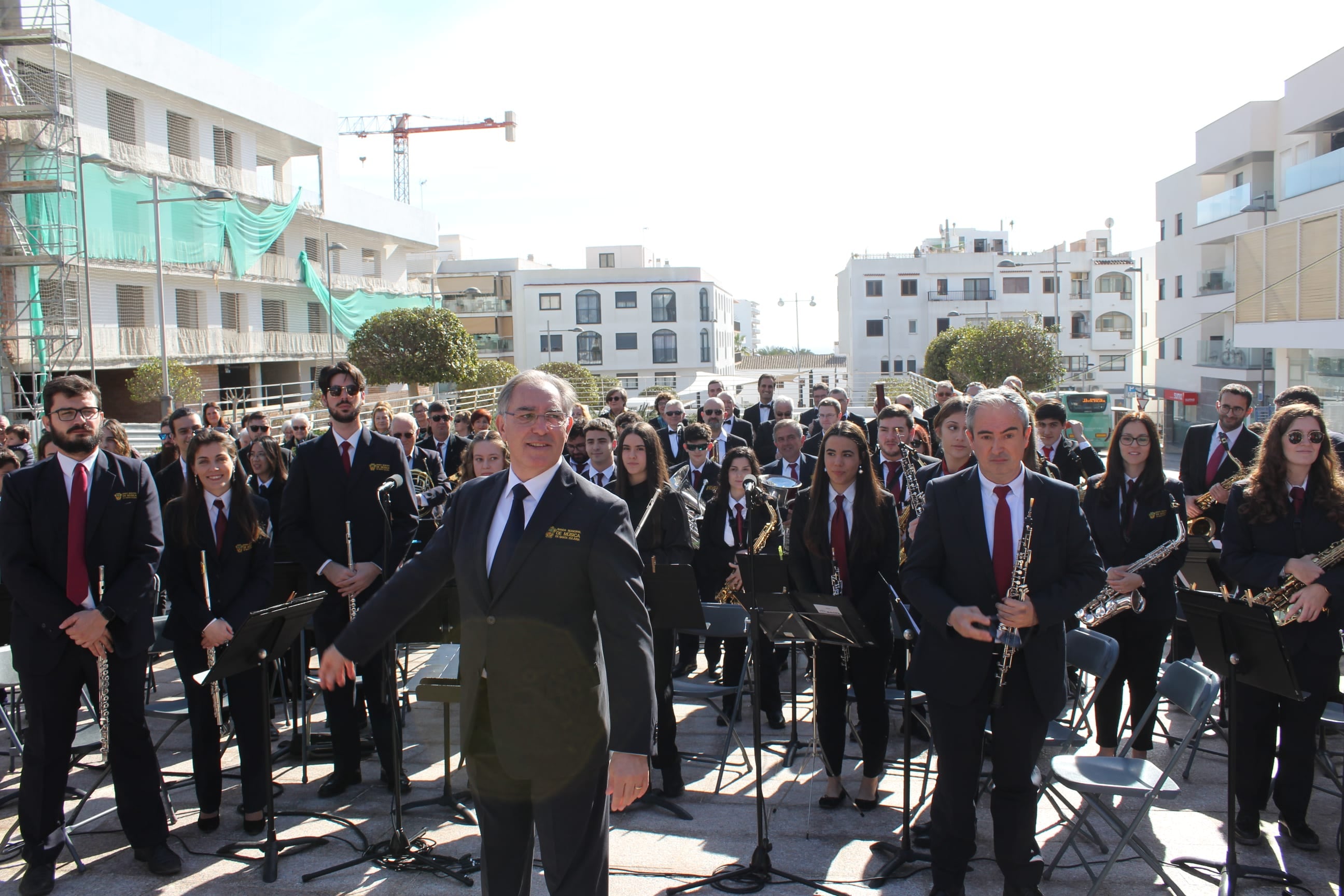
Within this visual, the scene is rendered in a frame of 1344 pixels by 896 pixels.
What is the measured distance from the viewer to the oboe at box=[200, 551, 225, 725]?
4.98 m

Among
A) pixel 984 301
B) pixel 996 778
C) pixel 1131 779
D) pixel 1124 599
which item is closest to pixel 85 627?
pixel 996 778

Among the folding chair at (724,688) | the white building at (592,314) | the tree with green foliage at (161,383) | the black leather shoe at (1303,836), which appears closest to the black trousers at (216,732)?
the folding chair at (724,688)

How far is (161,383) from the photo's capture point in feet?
84.5

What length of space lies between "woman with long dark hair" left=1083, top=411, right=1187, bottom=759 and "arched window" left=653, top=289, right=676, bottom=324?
58.9m

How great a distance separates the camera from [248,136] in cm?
3488

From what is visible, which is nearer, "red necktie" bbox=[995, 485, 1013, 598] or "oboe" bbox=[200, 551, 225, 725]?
"red necktie" bbox=[995, 485, 1013, 598]

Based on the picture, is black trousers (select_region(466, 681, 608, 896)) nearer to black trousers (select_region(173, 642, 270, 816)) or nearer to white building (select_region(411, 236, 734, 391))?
black trousers (select_region(173, 642, 270, 816))

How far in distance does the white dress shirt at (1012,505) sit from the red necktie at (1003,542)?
0.4 inches

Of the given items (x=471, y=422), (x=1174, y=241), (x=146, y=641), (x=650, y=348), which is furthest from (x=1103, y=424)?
(x=650, y=348)

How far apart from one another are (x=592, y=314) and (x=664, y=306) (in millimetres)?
4733

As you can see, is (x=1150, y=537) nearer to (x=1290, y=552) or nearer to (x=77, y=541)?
(x=1290, y=552)

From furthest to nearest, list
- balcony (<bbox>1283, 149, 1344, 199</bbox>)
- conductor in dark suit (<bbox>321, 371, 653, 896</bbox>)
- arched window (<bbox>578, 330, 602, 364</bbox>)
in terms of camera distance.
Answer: arched window (<bbox>578, 330, 602, 364</bbox>)
balcony (<bbox>1283, 149, 1344, 199</bbox>)
conductor in dark suit (<bbox>321, 371, 653, 896</bbox>)

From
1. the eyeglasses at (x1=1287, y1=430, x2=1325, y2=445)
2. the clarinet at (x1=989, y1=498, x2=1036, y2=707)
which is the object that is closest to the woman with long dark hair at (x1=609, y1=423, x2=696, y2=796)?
the clarinet at (x1=989, y1=498, x2=1036, y2=707)

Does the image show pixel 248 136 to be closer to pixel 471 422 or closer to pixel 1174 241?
pixel 471 422
